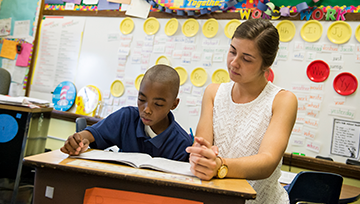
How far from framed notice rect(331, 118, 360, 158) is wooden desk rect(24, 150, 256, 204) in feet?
6.40

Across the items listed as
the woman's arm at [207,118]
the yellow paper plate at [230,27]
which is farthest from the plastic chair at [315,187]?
the yellow paper plate at [230,27]

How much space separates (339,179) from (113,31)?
9.30ft

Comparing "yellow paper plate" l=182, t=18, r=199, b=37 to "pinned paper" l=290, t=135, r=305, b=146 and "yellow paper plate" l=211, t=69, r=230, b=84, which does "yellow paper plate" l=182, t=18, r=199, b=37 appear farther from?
"pinned paper" l=290, t=135, r=305, b=146

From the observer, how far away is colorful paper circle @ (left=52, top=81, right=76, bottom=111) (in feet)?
10.9

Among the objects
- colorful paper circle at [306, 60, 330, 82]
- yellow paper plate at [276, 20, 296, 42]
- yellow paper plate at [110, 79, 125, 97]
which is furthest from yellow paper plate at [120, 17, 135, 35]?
colorful paper circle at [306, 60, 330, 82]

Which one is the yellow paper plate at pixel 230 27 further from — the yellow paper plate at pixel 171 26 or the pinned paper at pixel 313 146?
the pinned paper at pixel 313 146

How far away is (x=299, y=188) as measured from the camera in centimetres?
143

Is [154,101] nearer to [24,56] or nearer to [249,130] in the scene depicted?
[249,130]

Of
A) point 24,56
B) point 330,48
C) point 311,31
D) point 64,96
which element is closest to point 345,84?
point 330,48

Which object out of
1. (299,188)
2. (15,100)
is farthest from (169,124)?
(15,100)

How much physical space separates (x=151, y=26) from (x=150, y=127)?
7.05ft

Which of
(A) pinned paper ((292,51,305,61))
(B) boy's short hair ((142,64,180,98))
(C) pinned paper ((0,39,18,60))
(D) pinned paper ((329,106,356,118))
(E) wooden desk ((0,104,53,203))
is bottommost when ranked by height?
(E) wooden desk ((0,104,53,203))

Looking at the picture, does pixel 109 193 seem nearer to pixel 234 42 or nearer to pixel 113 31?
pixel 234 42

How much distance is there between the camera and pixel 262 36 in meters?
0.97
